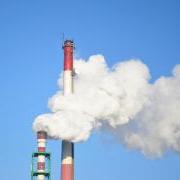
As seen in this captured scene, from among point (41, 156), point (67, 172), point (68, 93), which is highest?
point (68, 93)

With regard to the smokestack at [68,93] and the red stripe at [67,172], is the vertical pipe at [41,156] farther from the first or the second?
the red stripe at [67,172]

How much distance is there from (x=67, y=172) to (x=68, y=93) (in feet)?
34.3

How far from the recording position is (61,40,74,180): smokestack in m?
68.8

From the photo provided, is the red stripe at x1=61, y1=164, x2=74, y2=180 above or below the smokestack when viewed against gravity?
below

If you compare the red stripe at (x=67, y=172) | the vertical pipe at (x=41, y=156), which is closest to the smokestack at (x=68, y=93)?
the red stripe at (x=67, y=172)

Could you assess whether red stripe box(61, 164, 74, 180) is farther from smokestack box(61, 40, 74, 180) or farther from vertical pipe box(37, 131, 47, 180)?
vertical pipe box(37, 131, 47, 180)

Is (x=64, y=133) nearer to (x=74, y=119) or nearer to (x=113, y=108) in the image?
(x=74, y=119)

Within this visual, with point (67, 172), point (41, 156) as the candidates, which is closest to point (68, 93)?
point (41, 156)

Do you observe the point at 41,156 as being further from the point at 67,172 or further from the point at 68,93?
the point at 68,93

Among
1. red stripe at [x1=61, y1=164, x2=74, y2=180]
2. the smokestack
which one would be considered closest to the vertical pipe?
the smokestack

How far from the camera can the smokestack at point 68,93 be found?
68.8 m

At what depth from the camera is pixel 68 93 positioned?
72312 millimetres

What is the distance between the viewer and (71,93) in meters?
72.6

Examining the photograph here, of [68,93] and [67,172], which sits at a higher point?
[68,93]
